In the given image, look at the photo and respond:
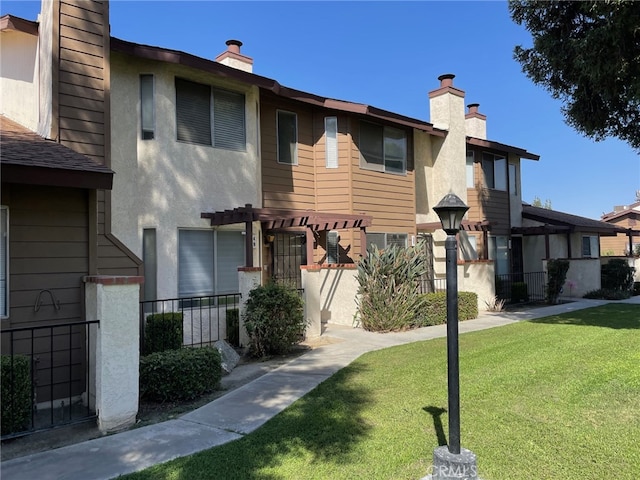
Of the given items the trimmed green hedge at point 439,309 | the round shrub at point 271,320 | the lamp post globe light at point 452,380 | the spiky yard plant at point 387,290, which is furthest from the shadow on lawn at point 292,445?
the trimmed green hedge at point 439,309

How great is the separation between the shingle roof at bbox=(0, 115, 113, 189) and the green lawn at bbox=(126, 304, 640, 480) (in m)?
3.60

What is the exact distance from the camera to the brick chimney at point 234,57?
12141 mm

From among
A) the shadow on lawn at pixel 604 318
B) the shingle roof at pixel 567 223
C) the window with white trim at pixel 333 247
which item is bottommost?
the shadow on lawn at pixel 604 318

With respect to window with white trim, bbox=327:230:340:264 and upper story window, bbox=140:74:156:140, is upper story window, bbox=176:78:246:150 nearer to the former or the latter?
upper story window, bbox=140:74:156:140

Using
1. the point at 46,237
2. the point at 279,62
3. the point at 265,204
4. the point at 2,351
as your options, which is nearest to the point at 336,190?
the point at 265,204

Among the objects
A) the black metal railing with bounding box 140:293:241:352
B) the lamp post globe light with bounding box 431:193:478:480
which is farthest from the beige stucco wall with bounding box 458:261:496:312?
the lamp post globe light with bounding box 431:193:478:480

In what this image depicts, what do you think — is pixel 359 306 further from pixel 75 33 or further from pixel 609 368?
pixel 75 33

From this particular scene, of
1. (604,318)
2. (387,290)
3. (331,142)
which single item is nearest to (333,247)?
(387,290)

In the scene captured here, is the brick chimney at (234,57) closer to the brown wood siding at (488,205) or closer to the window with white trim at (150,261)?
the window with white trim at (150,261)

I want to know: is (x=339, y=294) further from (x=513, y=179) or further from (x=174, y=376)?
(x=513, y=179)

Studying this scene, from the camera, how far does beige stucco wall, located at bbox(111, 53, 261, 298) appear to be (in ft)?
29.7

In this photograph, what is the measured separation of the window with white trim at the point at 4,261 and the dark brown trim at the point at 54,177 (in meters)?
0.88

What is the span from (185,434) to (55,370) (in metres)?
2.50

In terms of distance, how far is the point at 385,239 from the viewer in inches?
548
